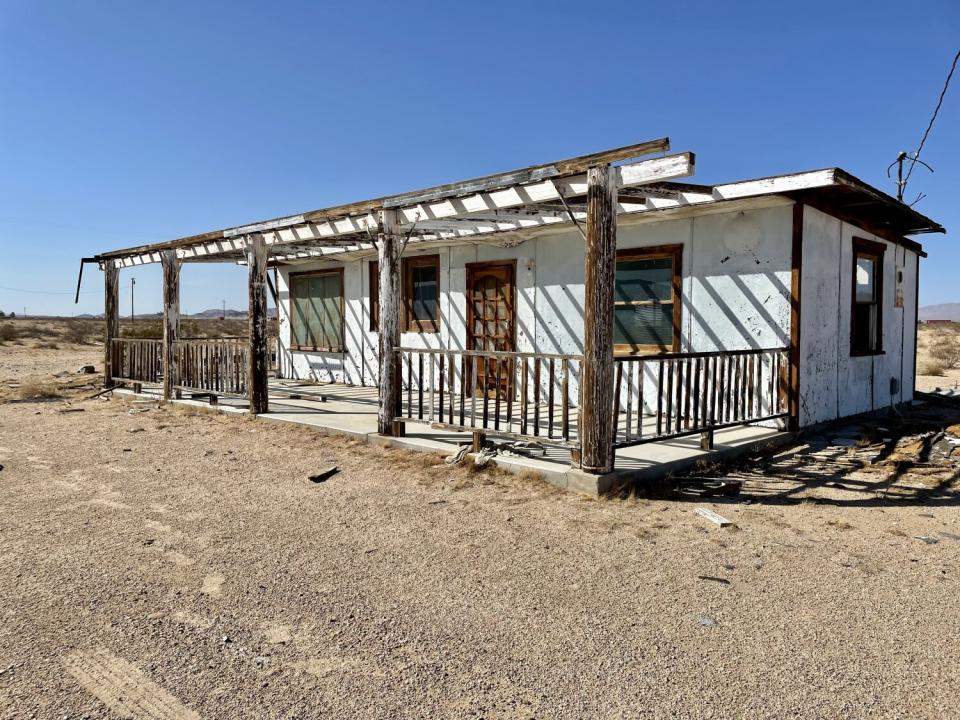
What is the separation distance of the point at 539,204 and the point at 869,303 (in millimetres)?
5667

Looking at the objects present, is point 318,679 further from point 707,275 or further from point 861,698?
point 707,275

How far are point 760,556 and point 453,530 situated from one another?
1978 millimetres

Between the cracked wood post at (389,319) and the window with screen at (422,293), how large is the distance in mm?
3751

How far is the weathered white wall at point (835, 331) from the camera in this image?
7.82m

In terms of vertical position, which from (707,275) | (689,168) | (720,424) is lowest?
(720,424)

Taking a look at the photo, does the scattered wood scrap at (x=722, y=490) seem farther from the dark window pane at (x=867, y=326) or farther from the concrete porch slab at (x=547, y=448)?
the dark window pane at (x=867, y=326)

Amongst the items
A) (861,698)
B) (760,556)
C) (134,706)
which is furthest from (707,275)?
(134,706)

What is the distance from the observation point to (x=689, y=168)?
491 centimetres

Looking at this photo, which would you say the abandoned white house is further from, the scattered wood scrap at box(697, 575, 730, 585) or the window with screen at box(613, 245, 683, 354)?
the scattered wood scrap at box(697, 575, 730, 585)

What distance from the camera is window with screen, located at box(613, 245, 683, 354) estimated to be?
8.52 m

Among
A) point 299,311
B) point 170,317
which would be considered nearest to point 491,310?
point 170,317

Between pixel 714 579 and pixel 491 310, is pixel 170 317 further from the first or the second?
pixel 714 579

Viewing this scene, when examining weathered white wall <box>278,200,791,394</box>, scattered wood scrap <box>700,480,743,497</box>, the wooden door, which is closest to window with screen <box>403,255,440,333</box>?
weathered white wall <box>278,200,791,394</box>

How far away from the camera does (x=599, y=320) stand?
544 centimetres
